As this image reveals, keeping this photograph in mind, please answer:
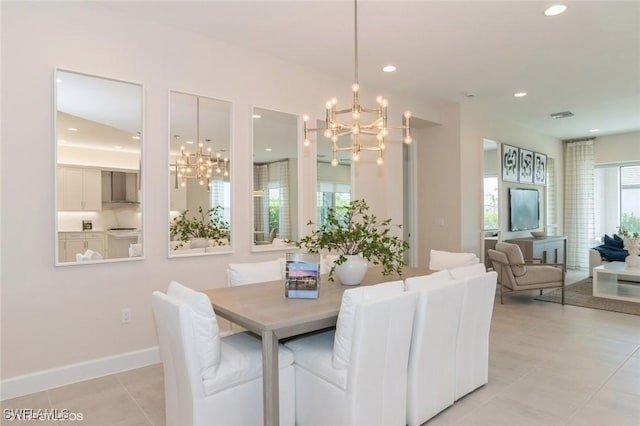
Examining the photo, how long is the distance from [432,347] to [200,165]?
8.61 feet

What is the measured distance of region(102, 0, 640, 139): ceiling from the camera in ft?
10.4

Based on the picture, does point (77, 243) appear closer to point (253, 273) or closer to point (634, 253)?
point (253, 273)

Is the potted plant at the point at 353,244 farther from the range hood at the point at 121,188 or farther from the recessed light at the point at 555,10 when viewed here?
the recessed light at the point at 555,10

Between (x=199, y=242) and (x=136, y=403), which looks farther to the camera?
(x=199, y=242)

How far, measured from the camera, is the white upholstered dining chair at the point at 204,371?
6.29 ft

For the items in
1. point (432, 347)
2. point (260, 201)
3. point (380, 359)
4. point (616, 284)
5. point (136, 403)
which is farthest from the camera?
point (616, 284)

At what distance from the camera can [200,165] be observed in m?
3.72

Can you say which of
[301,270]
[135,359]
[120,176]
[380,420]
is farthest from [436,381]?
[120,176]

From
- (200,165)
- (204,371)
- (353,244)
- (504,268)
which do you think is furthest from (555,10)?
(204,371)

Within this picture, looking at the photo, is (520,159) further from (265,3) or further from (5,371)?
(5,371)

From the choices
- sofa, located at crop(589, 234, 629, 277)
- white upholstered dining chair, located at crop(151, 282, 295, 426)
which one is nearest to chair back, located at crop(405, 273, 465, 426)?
white upholstered dining chair, located at crop(151, 282, 295, 426)

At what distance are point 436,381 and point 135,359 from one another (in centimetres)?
246

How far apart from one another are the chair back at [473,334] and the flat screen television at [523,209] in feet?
16.0

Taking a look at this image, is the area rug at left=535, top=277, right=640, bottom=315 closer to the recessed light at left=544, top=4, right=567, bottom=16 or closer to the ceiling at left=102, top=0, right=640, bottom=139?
the ceiling at left=102, top=0, right=640, bottom=139
